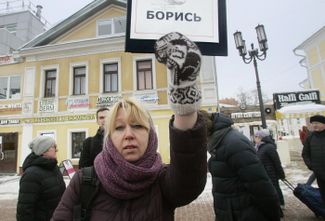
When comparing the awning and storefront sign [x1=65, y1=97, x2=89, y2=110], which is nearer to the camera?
the awning

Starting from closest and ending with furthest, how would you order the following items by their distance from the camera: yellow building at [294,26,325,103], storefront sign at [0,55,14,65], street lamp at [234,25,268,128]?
street lamp at [234,25,268,128] → storefront sign at [0,55,14,65] → yellow building at [294,26,325,103]

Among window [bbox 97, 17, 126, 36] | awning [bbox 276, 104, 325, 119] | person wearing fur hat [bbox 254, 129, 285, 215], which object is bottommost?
person wearing fur hat [bbox 254, 129, 285, 215]

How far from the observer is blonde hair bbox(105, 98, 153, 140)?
1.38 m

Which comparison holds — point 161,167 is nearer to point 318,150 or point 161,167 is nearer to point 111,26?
point 318,150

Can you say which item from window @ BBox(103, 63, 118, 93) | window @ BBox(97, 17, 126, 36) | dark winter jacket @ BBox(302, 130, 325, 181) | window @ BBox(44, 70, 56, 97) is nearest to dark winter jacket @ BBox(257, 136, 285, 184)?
dark winter jacket @ BBox(302, 130, 325, 181)

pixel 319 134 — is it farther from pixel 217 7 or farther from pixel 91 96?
pixel 91 96

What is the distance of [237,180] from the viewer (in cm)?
258

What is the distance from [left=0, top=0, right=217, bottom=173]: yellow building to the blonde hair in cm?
1159

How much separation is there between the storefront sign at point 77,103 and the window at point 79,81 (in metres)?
0.43

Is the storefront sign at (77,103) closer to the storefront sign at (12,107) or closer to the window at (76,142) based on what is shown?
the window at (76,142)

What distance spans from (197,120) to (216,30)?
75 centimetres

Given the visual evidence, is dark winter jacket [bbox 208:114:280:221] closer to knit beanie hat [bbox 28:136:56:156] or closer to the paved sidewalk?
knit beanie hat [bbox 28:136:56:156]

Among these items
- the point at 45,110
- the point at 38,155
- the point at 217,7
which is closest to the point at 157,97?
the point at 45,110

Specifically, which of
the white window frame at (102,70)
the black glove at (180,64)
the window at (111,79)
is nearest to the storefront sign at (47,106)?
the white window frame at (102,70)
